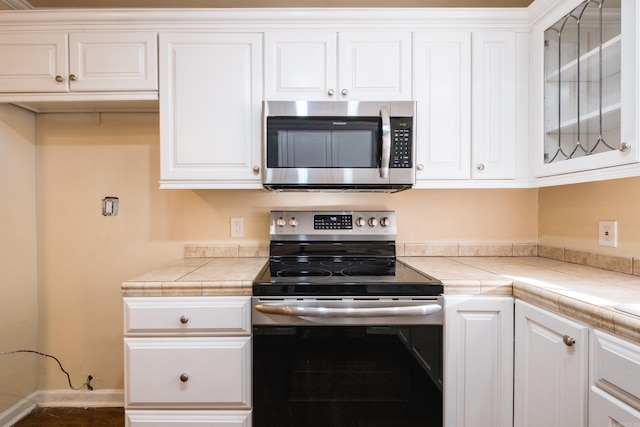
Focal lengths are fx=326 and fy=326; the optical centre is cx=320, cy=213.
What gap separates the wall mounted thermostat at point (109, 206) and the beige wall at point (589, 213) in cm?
253

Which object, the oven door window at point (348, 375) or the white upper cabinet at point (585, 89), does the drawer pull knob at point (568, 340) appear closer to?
the oven door window at point (348, 375)

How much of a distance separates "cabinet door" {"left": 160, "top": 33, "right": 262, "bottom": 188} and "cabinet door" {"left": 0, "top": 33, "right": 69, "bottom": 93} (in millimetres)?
495

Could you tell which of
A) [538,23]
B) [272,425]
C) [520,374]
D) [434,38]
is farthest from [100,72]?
[520,374]

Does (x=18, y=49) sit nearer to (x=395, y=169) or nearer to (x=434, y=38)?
(x=395, y=169)

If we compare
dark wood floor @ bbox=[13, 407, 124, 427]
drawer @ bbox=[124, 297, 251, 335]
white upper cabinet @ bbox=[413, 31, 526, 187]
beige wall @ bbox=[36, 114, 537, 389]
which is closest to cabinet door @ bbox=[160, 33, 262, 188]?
beige wall @ bbox=[36, 114, 537, 389]

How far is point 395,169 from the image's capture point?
1550 mm

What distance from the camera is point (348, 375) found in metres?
1.27

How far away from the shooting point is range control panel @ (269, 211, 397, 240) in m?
1.83

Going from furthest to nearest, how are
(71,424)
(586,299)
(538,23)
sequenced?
(71,424) < (538,23) < (586,299)

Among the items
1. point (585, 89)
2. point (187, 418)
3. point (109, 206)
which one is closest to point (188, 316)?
point (187, 418)

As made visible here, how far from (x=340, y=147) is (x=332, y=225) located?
47 cm

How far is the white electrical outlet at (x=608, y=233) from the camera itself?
145 centimetres

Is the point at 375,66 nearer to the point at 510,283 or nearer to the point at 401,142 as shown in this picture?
the point at 401,142

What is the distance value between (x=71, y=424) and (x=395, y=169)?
2.22 meters
